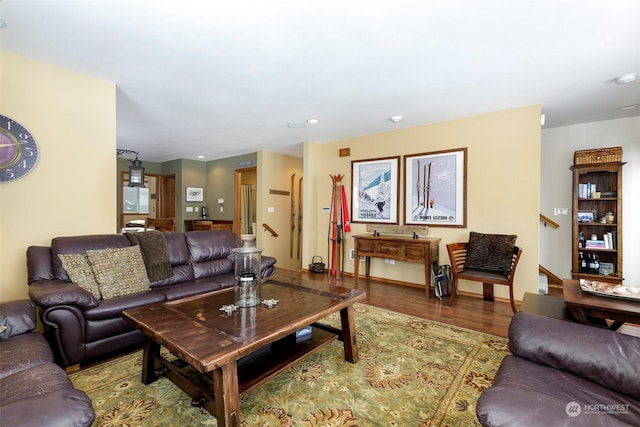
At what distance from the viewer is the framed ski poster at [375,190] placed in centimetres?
453

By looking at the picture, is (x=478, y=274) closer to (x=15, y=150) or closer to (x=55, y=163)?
(x=55, y=163)

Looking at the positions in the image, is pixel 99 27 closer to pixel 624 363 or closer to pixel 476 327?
pixel 624 363

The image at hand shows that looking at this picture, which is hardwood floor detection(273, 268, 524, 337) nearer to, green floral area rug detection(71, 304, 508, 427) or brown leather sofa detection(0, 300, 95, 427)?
green floral area rug detection(71, 304, 508, 427)

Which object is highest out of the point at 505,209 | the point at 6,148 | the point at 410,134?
the point at 410,134

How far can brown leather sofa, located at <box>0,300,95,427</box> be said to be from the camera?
0.92 metres

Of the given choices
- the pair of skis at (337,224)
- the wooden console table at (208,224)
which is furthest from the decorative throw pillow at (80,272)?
the wooden console table at (208,224)

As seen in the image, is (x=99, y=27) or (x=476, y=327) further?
(x=476, y=327)

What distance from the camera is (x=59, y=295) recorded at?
1.91 meters

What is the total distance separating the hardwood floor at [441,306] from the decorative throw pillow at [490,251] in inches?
18.3

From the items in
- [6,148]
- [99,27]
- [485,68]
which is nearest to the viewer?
[99,27]

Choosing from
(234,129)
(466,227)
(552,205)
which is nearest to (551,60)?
(466,227)

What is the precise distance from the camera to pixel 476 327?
9.23 ft

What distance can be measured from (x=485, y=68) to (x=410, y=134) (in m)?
1.82

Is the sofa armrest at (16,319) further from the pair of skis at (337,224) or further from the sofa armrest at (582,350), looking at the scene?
the pair of skis at (337,224)
